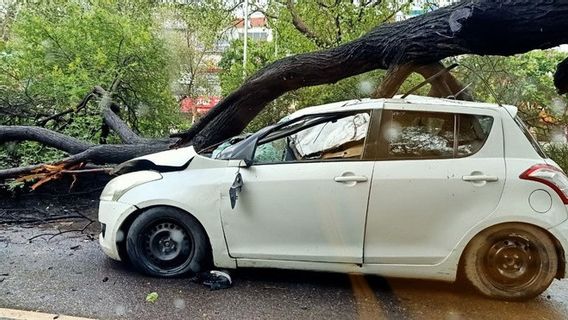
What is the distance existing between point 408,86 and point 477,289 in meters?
5.77

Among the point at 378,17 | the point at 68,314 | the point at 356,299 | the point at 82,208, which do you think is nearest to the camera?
the point at 68,314

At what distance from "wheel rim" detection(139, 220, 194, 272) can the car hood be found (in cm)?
49

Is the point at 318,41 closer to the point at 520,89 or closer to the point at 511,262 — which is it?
the point at 520,89

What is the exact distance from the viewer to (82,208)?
6.29m

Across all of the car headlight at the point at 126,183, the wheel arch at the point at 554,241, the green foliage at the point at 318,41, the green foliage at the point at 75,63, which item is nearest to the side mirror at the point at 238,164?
the car headlight at the point at 126,183

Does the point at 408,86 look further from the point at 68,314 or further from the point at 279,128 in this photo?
the point at 68,314

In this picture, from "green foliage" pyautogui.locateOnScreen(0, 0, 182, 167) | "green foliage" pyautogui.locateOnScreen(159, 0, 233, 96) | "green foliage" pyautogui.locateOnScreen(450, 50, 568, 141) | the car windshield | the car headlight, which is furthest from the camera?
"green foliage" pyautogui.locateOnScreen(159, 0, 233, 96)

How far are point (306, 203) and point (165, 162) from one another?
4.54 ft

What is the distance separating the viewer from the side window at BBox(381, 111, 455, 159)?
3.68m

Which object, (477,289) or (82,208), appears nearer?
(477,289)

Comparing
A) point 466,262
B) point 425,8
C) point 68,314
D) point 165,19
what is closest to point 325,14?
point 425,8

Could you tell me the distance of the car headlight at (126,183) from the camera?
13.2 feet

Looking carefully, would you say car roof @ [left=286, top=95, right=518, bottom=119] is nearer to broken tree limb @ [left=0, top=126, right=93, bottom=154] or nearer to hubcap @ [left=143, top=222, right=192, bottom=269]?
hubcap @ [left=143, top=222, right=192, bottom=269]

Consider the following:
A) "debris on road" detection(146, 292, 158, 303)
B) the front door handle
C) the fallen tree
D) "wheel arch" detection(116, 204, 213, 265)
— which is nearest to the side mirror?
"wheel arch" detection(116, 204, 213, 265)
